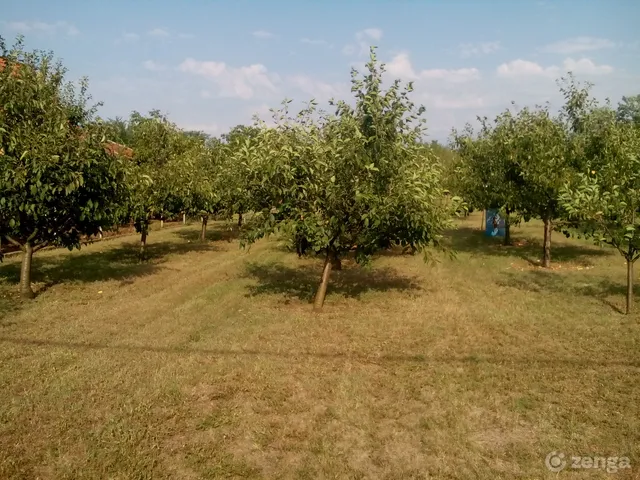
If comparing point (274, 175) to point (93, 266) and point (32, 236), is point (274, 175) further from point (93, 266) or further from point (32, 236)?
point (93, 266)

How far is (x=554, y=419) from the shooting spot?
19.9 feet

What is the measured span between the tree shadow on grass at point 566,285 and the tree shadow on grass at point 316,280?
122 inches

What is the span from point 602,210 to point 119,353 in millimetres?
10136

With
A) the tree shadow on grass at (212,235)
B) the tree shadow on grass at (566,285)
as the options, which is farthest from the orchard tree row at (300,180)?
the tree shadow on grass at (212,235)

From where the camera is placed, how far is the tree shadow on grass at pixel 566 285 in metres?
12.9

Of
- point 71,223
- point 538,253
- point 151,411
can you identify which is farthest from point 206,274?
point 538,253

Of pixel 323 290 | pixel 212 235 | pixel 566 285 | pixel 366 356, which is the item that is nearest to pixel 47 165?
pixel 323 290

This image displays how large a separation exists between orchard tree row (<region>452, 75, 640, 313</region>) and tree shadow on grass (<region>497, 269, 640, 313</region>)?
108cm

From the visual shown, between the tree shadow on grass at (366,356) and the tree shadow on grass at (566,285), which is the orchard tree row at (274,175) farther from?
the tree shadow on grass at (566,285)

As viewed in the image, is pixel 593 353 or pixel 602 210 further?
pixel 602 210

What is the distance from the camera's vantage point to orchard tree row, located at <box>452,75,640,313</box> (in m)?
10.5

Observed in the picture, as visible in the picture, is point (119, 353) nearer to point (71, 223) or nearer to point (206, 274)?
point (71, 223)

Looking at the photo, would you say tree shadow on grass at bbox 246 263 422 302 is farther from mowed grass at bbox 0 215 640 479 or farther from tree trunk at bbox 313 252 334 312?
tree trunk at bbox 313 252 334 312

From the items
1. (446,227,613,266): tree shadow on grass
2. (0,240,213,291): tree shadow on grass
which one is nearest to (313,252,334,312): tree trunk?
(0,240,213,291): tree shadow on grass
